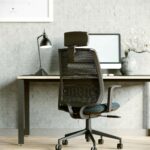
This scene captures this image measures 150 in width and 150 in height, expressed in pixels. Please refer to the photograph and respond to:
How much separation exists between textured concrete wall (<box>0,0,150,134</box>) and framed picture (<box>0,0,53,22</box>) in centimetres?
7

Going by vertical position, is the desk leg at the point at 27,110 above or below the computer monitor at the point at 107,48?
below

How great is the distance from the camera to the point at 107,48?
3.88 meters

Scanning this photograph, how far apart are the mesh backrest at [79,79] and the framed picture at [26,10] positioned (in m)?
0.94

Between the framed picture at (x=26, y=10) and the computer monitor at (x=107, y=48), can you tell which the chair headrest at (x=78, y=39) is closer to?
the computer monitor at (x=107, y=48)

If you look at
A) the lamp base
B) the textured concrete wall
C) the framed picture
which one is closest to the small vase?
the textured concrete wall

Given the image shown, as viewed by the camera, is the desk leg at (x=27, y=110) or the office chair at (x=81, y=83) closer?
the office chair at (x=81, y=83)

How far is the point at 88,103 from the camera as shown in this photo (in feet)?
10.3

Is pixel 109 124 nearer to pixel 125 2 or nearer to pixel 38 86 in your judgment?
pixel 38 86

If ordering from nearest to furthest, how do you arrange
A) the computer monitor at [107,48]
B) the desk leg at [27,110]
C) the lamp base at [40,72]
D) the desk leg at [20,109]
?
the desk leg at [20,109] < the lamp base at [40,72] < the computer monitor at [107,48] < the desk leg at [27,110]

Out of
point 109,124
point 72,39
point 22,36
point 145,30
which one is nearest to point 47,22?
point 22,36

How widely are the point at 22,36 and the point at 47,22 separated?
0.35 meters

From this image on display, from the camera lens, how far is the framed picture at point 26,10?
4.03m

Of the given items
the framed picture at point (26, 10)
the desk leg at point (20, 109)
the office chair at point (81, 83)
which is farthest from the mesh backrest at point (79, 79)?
the framed picture at point (26, 10)

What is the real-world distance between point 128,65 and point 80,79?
2.69 ft
